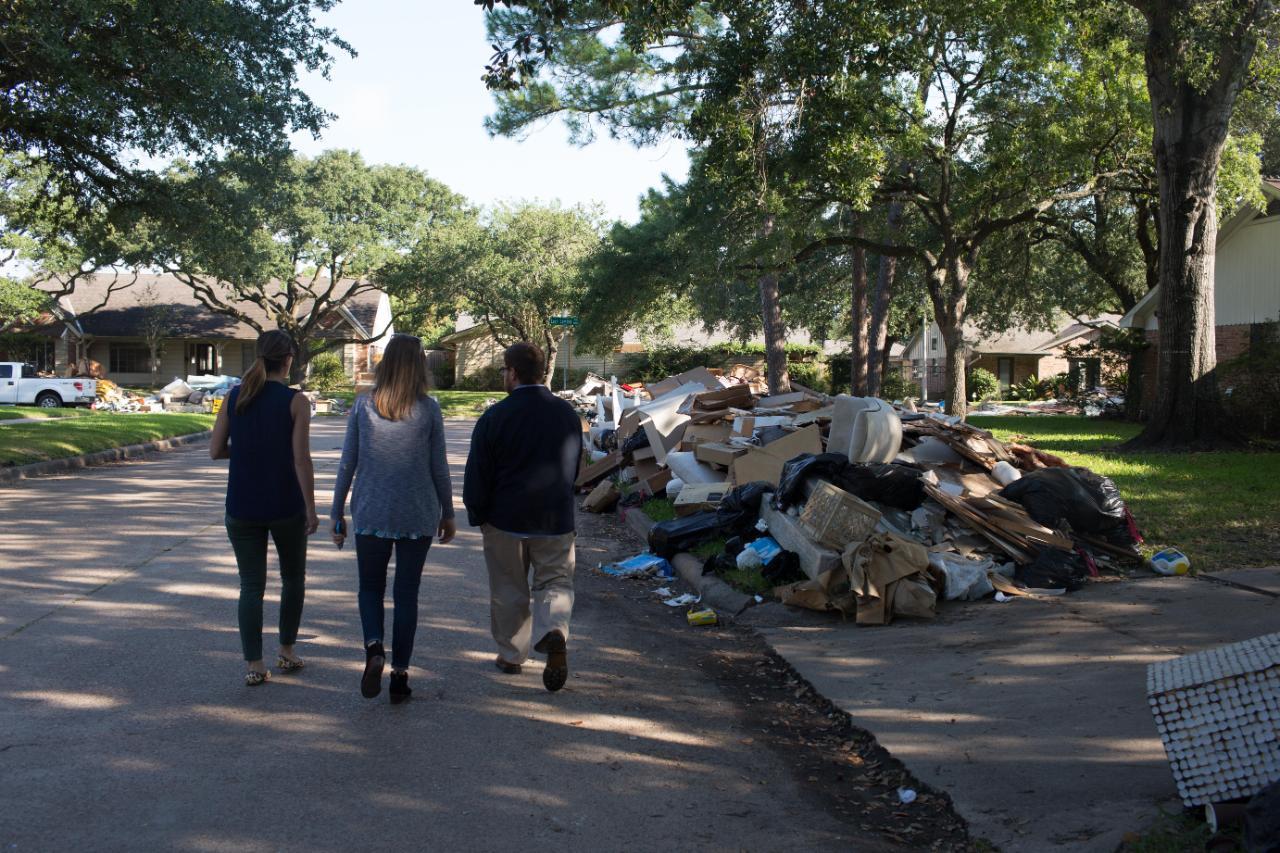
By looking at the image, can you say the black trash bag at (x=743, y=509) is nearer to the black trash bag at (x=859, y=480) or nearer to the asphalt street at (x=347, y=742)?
the black trash bag at (x=859, y=480)

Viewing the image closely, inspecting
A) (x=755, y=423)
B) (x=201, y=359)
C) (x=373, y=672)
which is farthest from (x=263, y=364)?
(x=201, y=359)

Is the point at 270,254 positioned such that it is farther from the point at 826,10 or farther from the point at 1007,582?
the point at 1007,582

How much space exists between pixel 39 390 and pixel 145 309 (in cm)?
2013

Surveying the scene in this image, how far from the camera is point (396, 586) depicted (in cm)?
554

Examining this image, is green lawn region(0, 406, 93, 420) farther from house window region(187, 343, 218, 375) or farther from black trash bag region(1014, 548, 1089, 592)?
black trash bag region(1014, 548, 1089, 592)

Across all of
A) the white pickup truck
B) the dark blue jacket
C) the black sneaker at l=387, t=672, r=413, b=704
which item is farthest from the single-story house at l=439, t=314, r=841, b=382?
the black sneaker at l=387, t=672, r=413, b=704

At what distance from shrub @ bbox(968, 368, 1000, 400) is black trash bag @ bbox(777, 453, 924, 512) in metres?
48.5

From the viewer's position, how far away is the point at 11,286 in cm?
4441

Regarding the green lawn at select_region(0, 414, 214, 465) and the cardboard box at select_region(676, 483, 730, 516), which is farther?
the green lawn at select_region(0, 414, 214, 465)

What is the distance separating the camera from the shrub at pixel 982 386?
55.4 m

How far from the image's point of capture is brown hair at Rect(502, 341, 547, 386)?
5.84m

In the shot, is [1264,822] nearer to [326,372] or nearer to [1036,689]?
[1036,689]

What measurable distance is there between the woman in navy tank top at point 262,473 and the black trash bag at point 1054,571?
211 inches

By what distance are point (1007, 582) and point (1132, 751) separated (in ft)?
11.6
